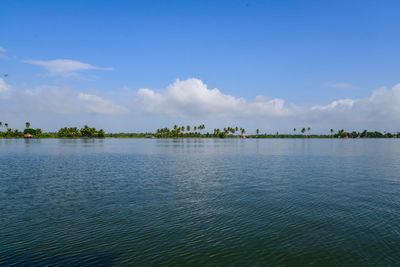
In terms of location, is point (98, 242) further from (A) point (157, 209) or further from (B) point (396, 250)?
(B) point (396, 250)

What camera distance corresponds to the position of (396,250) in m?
13.0

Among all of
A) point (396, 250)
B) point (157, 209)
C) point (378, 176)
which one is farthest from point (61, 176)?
point (378, 176)

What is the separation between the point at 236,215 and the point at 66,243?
12.1m

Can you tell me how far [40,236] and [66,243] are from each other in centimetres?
233

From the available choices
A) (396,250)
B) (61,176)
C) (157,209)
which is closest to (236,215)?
(157,209)

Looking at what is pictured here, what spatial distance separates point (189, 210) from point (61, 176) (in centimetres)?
2553

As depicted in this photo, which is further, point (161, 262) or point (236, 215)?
point (236, 215)

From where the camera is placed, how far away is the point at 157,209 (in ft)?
64.2

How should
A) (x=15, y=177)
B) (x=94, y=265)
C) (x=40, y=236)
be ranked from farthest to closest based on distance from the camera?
(x=15, y=177) → (x=40, y=236) → (x=94, y=265)

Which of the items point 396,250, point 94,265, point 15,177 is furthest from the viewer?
point 15,177

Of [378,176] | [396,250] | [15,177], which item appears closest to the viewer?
[396,250]

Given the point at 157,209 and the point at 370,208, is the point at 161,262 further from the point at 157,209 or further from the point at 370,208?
the point at 370,208

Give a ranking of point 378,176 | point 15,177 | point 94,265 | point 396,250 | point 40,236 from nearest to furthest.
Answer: point 94,265, point 396,250, point 40,236, point 15,177, point 378,176

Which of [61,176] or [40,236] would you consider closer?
[40,236]
